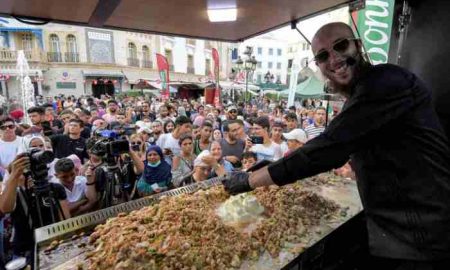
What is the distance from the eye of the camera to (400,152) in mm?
1263

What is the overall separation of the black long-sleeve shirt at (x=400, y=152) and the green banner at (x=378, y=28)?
2199mm

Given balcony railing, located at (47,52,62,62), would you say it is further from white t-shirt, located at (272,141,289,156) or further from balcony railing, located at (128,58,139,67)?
white t-shirt, located at (272,141,289,156)

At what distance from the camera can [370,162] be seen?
4.34 ft

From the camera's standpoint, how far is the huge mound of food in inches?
53.7

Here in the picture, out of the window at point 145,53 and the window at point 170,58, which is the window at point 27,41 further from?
the window at point 170,58

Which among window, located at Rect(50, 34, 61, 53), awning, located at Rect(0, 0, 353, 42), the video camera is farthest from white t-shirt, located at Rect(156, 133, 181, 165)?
window, located at Rect(50, 34, 61, 53)

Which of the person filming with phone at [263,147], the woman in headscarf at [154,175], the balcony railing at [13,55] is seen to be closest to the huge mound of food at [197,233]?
the woman in headscarf at [154,175]

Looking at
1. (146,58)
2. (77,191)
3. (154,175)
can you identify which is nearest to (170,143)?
(154,175)

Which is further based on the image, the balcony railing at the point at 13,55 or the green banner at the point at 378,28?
the balcony railing at the point at 13,55

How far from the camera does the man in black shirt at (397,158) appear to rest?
124 centimetres

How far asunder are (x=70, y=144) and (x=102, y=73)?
Result: 25.3 m

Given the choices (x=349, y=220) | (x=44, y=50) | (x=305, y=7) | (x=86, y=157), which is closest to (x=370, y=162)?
(x=349, y=220)

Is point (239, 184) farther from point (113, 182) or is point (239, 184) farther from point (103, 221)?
point (113, 182)

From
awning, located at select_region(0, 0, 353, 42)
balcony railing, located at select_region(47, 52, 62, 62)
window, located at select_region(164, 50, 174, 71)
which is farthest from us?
window, located at select_region(164, 50, 174, 71)
